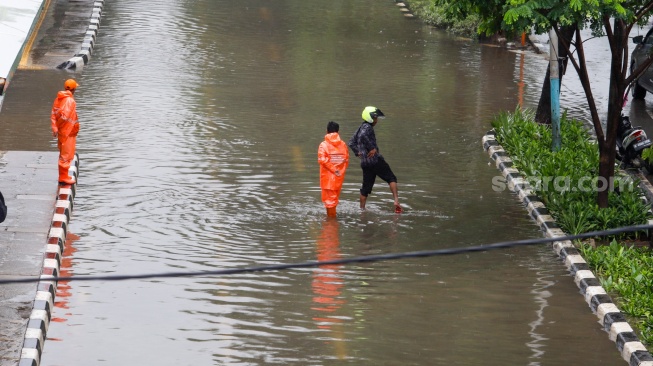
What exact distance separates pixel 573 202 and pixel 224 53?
41.6 ft

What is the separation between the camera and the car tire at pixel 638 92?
22672mm

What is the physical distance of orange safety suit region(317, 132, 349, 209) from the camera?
47.8 ft

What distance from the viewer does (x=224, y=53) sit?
2570 cm

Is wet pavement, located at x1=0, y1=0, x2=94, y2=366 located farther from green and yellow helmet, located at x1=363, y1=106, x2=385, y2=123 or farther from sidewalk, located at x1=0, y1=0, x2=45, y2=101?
green and yellow helmet, located at x1=363, y1=106, x2=385, y2=123

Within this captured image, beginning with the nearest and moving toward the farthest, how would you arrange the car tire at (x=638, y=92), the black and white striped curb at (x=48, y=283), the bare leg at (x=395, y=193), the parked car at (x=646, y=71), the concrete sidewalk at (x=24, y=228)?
the black and white striped curb at (x=48, y=283)
the concrete sidewalk at (x=24, y=228)
the bare leg at (x=395, y=193)
the parked car at (x=646, y=71)
the car tire at (x=638, y=92)

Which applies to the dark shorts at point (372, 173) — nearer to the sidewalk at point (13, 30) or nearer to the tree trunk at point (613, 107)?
the tree trunk at point (613, 107)

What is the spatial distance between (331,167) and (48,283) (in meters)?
4.29

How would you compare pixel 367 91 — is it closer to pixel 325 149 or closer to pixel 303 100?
pixel 303 100

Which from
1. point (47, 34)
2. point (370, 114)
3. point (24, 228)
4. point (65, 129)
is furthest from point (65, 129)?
point (47, 34)

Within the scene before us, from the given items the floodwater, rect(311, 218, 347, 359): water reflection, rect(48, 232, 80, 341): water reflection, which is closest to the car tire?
the floodwater

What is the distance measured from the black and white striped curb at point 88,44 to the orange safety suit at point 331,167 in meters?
10.6

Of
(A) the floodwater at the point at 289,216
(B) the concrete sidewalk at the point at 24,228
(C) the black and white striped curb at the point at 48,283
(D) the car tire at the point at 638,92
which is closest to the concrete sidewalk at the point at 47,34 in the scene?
(A) the floodwater at the point at 289,216

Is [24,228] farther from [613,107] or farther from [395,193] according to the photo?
[613,107]

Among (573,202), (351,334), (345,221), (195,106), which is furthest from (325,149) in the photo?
(195,106)
